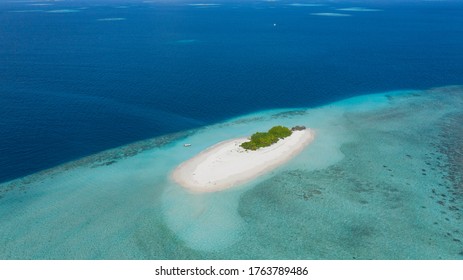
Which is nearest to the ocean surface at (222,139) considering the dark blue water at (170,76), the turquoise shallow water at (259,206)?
the turquoise shallow water at (259,206)

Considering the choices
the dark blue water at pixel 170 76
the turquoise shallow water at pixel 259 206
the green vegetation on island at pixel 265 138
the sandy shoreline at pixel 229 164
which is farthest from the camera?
the dark blue water at pixel 170 76

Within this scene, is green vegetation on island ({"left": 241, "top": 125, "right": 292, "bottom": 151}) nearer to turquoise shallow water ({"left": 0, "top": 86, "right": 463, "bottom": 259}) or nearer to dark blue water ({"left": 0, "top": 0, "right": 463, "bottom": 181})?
turquoise shallow water ({"left": 0, "top": 86, "right": 463, "bottom": 259})

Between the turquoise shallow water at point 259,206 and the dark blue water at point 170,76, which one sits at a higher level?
the dark blue water at point 170,76

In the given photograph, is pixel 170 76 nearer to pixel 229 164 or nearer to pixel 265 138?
pixel 265 138

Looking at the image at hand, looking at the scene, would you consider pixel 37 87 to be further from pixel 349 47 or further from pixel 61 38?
pixel 349 47

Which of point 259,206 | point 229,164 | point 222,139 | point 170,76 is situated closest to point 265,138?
point 222,139

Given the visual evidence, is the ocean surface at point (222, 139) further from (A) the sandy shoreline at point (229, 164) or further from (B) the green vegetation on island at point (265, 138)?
(B) the green vegetation on island at point (265, 138)

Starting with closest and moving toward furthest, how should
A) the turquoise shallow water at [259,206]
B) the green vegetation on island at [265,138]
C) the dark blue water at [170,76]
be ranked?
1. the turquoise shallow water at [259,206]
2. the green vegetation on island at [265,138]
3. the dark blue water at [170,76]
